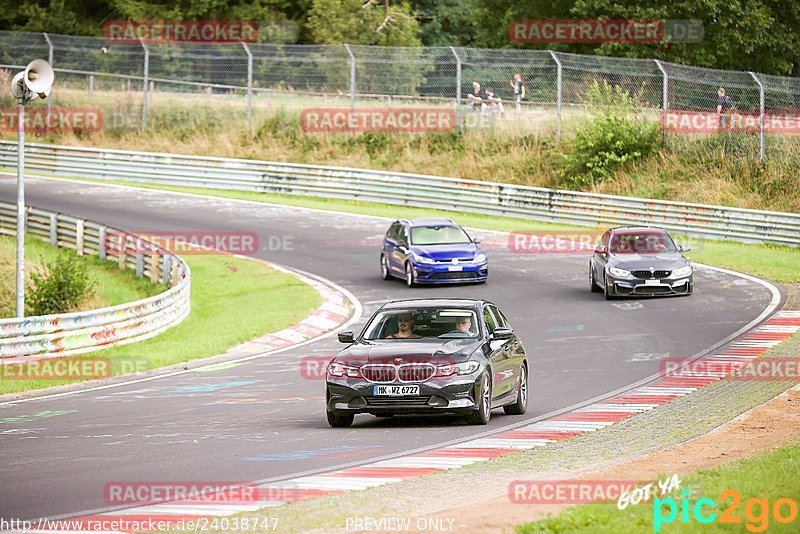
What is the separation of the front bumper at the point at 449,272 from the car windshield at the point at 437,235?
98cm

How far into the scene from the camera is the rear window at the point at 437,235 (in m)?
27.7

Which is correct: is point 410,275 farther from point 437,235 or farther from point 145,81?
point 145,81

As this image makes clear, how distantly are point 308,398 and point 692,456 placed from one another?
19.9ft

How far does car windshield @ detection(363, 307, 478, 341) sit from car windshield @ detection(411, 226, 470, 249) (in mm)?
13602

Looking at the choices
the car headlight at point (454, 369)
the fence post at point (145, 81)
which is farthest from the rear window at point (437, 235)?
the fence post at point (145, 81)

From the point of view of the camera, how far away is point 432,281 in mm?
26812

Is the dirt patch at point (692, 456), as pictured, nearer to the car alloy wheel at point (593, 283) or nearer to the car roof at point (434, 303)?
the car roof at point (434, 303)

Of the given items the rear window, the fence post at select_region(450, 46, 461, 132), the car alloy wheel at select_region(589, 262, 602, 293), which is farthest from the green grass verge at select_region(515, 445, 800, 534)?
the fence post at select_region(450, 46, 461, 132)

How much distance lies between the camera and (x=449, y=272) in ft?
87.7

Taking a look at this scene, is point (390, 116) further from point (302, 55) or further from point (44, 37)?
point (44, 37)

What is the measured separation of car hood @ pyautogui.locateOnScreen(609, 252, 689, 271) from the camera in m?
24.5

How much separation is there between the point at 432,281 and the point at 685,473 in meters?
17.2

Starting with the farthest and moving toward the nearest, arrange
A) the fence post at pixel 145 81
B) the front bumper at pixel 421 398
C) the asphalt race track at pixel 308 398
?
the fence post at pixel 145 81, the front bumper at pixel 421 398, the asphalt race track at pixel 308 398

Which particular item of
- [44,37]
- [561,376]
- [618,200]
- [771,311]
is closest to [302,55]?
[44,37]
